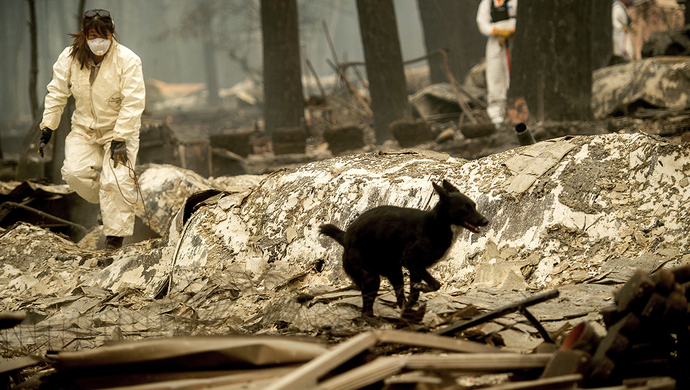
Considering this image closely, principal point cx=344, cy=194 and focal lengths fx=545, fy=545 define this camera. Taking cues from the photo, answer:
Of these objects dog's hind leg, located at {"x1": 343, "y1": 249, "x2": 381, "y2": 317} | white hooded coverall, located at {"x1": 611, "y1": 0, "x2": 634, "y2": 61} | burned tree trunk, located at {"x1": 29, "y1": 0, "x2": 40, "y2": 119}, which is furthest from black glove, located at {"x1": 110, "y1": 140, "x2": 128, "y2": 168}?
white hooded coverall, located at {"x1": 611, "y1": 0, "x2": 634, "y2": 61}

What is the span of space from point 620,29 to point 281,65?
24.7 ft

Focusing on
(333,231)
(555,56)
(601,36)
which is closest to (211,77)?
(601,36)

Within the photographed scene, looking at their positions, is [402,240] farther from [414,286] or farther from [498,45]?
[498,45]

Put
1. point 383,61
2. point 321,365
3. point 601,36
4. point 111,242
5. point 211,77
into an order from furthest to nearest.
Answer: point 211,77 → point 601,36 → point 383,61 → point 111,242 → point 321,365

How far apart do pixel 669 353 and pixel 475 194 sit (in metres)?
1.61

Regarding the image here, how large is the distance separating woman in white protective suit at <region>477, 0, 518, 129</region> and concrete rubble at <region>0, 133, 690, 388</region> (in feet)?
17.1

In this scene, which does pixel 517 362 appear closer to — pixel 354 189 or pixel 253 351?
pixel 253 351

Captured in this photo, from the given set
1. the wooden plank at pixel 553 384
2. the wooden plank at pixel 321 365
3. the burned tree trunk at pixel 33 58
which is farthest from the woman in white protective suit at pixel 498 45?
→ the burned tree trunk at pixel 33 58

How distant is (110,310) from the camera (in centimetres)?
346

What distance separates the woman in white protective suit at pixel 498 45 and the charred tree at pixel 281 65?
12.6 feet

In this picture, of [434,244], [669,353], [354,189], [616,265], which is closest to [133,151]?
[354,189]

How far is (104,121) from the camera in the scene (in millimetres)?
4723

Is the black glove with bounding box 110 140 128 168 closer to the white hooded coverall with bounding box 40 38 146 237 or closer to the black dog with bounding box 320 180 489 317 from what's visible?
the white hooded coverall with bounding box 40 38 146 237

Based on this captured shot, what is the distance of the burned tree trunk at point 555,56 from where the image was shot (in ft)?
25.7
